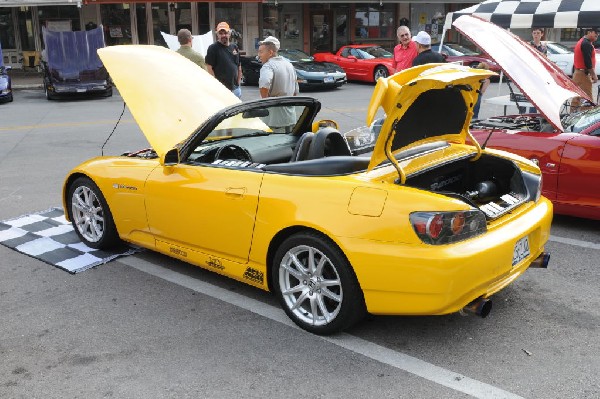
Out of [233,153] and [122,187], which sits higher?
[233,153]

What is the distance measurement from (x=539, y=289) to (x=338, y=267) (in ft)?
5.60

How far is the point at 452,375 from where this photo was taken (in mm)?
3221

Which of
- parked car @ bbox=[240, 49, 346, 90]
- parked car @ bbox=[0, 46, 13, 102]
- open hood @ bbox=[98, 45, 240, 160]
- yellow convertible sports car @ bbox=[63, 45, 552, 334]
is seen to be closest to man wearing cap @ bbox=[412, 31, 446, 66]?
yellow convertible sports car @ bbox=[63, 45, 552, 334]

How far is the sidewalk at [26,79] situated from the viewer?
64.2ft

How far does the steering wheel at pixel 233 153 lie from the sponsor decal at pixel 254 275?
2.91ft

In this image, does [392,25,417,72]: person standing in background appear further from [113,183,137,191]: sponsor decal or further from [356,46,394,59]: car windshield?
[356,46,394,59]: car windshield

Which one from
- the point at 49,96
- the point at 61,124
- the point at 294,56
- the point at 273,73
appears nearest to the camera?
the point at 273,73

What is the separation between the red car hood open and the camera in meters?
5.59

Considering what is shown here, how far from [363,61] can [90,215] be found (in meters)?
16.1

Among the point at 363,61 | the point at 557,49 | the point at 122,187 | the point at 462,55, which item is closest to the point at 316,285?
the point at 122,187

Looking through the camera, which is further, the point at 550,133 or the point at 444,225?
the point at 550,133

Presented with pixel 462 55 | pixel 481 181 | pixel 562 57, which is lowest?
pixel 481 181

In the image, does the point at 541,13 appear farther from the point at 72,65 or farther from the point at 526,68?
the point at 72,65

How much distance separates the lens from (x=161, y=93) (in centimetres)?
461
